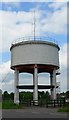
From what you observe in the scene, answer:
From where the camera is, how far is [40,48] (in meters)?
41.9

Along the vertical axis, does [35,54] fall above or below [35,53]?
below

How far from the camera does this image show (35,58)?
41.3m

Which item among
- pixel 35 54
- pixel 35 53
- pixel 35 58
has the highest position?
pixel 35 53

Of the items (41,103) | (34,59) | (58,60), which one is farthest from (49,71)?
(41,103)

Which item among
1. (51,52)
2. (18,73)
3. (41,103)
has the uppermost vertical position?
(51,52)

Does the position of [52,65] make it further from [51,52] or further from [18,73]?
[18,73]

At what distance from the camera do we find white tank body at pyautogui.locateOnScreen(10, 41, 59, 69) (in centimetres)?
4131

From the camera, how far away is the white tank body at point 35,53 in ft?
136

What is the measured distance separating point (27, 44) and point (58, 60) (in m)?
5.90

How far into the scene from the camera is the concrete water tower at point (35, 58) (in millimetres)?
41344

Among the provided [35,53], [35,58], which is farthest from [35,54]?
[35,58]

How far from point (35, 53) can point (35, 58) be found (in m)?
0.79

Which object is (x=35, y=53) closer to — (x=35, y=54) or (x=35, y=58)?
(x=35, y=54)

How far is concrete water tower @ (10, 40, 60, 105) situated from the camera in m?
41.3
